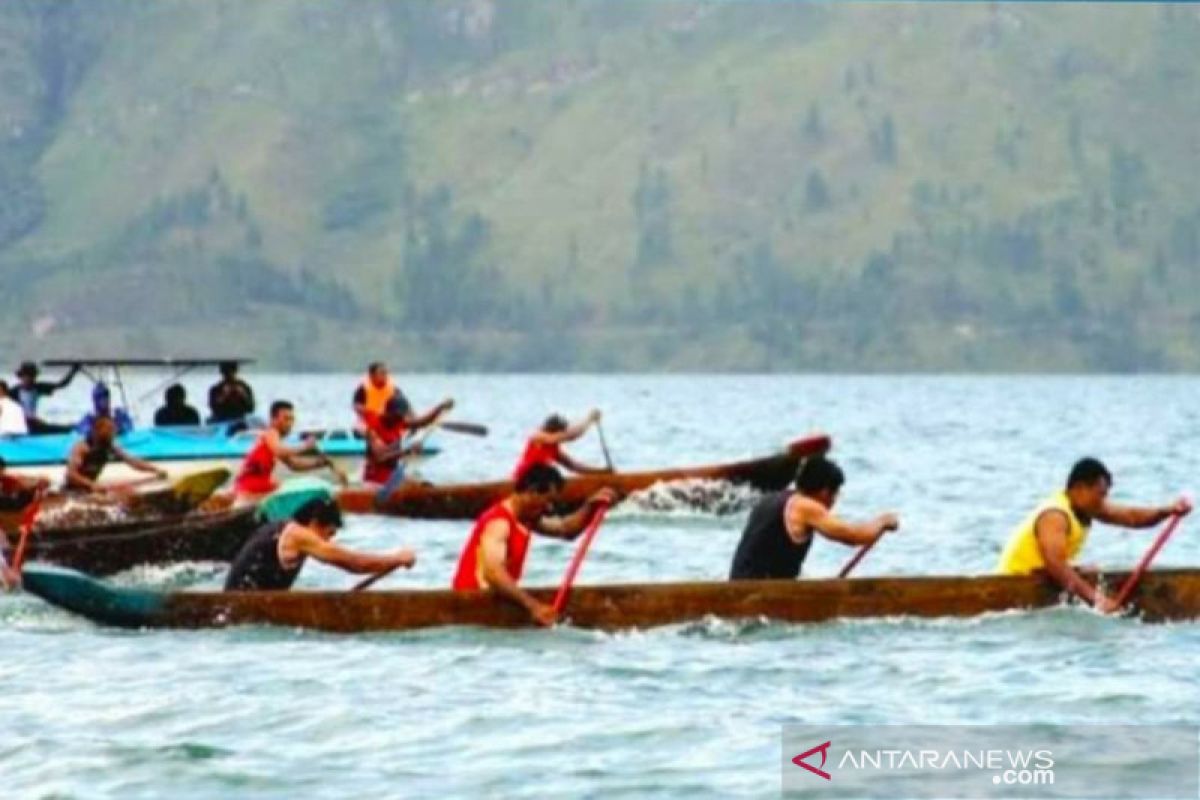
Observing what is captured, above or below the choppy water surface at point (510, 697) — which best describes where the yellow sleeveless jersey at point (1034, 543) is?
above

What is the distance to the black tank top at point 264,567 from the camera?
31047 mm

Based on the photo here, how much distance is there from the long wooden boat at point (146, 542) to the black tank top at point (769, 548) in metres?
7.01

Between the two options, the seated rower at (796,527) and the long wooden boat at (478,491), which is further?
the long wooden boat at (478,491)

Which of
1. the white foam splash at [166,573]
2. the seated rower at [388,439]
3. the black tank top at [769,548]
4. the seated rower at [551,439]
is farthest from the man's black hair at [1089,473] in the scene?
the seated rower at [388,439]

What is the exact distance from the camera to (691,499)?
167 ft

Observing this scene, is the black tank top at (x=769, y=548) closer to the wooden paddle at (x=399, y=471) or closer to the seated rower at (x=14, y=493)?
the seated rower at (x=14, y=493)

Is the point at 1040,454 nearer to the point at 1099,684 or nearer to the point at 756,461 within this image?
the point at 756,461

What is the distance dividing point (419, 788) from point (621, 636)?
6.42 m

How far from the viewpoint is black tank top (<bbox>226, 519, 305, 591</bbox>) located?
3105 cm

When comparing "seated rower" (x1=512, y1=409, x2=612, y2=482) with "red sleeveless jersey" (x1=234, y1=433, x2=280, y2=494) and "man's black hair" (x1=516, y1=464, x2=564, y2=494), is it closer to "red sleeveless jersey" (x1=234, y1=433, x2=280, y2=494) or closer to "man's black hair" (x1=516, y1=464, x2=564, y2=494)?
"red sleeveless jersey" (x1=234, y1=433, x2=280, y2=494)

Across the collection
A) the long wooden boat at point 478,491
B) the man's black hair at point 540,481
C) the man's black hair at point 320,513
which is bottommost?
the long wooden boat at point 478,491

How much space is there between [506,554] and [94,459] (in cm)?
1390

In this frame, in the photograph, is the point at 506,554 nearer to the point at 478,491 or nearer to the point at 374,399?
the point at 478,491

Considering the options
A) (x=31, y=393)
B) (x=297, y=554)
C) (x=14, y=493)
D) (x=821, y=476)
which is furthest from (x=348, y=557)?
(x=31, y=393)
